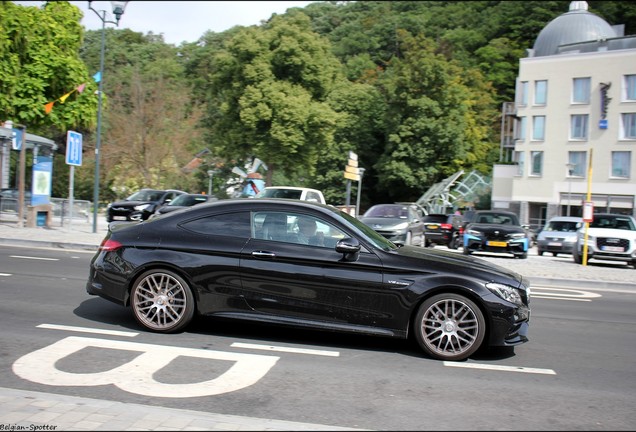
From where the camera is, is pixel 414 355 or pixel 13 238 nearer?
pixel 414 355

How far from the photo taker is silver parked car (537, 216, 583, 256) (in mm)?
24250

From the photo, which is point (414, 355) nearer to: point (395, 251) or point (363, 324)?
point (363, 324)

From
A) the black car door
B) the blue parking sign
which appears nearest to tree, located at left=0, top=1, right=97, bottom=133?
the blue parking sign

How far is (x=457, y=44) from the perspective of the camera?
250ft

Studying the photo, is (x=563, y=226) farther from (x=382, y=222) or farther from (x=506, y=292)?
(x=506, y=292)

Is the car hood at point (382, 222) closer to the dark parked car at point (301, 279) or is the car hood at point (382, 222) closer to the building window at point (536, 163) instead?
the dark parked car at point (301, 279)

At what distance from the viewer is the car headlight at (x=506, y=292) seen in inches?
240

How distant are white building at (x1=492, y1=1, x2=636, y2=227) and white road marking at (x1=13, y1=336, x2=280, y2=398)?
4516 centimetres

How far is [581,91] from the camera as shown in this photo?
49750mm

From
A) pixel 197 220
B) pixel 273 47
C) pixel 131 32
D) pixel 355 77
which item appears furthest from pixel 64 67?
pixel 131 32

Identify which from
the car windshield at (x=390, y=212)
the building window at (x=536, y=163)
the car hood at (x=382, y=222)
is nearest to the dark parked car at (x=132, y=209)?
the car windshield at (x=390, y=212)

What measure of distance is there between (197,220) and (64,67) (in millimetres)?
18231

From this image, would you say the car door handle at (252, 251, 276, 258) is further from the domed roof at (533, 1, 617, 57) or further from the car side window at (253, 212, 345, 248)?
the domed roof at (533, 1, 617, 57)

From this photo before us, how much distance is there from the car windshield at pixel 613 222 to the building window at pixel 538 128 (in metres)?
33.7
